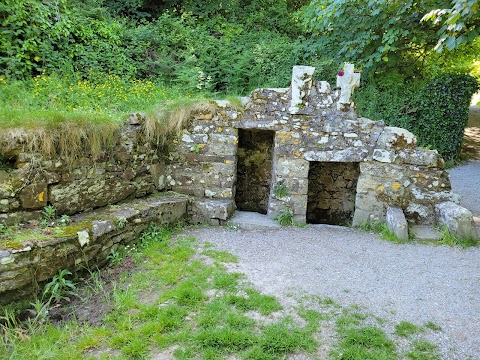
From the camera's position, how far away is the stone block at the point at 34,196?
13.0 ft

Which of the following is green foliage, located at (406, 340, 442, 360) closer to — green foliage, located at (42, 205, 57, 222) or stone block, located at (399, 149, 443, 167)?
stone block, located at (399, 149, 443, 167)

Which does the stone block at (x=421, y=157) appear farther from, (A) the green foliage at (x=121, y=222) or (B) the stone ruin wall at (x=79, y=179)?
(A) the green foliage at (x=121, y=222)

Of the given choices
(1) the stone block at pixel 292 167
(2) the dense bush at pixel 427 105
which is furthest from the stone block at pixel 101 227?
(2) the dense bush at pixel 427 105

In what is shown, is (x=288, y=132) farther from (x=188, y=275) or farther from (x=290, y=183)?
(x=188, y=275)

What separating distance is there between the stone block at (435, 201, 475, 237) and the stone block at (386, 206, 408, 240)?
60 cm

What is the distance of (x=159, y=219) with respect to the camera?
17.7 feet

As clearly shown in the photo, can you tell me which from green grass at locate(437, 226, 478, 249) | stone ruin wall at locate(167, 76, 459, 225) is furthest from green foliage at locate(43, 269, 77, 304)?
green grass at locate(437, 226, 478, 249)

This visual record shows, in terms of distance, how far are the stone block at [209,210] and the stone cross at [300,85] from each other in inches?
75.8

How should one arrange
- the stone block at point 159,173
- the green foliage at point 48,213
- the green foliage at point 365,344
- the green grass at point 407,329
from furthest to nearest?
1. the stone block at point 159,173
2. the green foliage at point 48,213
3. the green grass at point 407,329
4. the green foliage at point 365,344

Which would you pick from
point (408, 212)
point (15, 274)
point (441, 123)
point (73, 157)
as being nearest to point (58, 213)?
point (73, 157)

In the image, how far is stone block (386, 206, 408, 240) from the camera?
17.7ft

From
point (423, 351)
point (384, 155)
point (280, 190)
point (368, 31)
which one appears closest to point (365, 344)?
Result: point (423, 351)

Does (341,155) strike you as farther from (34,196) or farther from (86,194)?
(34,196)

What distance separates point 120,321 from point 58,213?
5.77 ft
